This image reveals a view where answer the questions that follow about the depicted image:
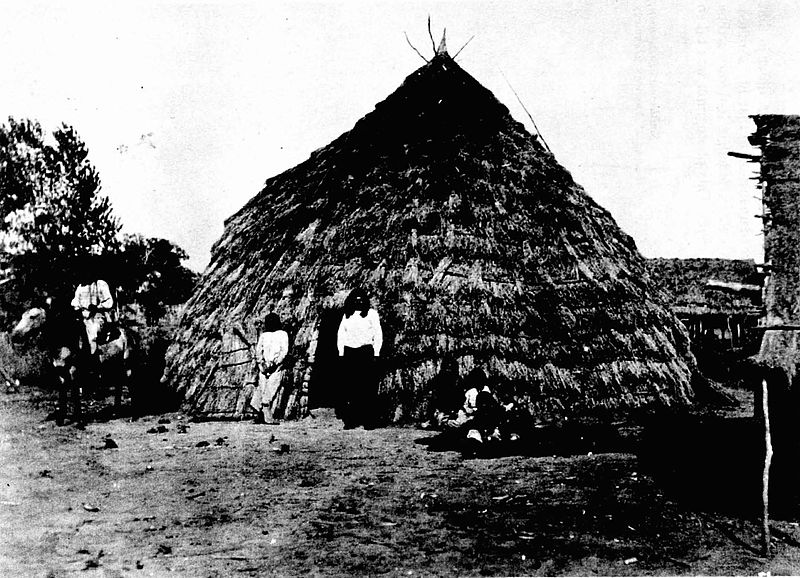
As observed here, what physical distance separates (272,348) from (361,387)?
5.10ft

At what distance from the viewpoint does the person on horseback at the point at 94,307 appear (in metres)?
12.8

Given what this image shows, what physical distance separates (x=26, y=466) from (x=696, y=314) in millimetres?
27638

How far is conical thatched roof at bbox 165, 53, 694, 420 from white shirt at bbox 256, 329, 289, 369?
38cm

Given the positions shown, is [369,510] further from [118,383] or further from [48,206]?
[48,206]

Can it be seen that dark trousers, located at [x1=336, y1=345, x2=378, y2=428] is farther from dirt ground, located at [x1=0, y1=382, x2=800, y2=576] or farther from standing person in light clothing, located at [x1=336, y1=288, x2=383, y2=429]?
dirt ground, located at [x1=0, y1=382, x2=800, y2=576]

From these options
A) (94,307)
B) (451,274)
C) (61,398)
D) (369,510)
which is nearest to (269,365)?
(451,274)

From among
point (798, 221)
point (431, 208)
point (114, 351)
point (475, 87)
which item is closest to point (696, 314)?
point (475, 87)

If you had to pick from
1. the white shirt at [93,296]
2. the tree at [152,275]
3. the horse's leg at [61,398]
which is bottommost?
the horse's leg at [61,398]

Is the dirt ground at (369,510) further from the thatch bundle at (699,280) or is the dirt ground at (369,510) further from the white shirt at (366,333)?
the thatch bundle at (699,280)

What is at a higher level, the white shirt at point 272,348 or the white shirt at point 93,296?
the white shirt at point 93,296

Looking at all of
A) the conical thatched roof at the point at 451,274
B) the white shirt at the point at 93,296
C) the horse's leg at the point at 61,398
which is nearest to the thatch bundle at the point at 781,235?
the conical thatched roof at the point at 451,274

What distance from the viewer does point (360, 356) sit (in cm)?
1103

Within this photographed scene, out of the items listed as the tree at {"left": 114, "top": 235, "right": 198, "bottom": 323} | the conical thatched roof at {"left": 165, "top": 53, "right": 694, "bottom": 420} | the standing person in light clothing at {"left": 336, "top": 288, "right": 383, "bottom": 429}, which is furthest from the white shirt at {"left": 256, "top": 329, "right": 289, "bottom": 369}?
the tree at {"left": 114, "top": 235, "right": 198, "bottom": 323}

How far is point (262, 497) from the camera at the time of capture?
7.14 metres
